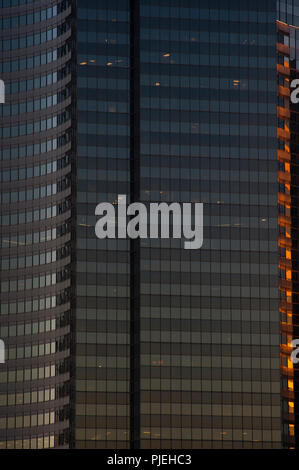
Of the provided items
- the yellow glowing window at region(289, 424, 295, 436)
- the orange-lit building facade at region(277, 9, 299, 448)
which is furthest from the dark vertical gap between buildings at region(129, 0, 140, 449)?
the yellow glowing window at region(289, 424, 295, 436)

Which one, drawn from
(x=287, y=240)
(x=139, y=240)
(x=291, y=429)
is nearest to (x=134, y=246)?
(x=139, y=240)

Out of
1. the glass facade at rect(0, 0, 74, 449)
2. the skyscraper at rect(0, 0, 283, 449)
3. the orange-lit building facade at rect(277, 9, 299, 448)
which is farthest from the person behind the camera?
the orange-lit building facade at rect(277, 9, 299, 448)

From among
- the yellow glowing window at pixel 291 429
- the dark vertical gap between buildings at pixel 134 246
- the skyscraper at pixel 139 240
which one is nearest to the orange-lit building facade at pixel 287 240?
the yellow glowing window at pixel 291 429

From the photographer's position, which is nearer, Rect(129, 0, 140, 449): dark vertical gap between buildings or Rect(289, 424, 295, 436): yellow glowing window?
Rect(129, 0, 140, 449): dark vertical gap between buildings

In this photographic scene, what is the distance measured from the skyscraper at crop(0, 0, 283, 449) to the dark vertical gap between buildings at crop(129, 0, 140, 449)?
29cm

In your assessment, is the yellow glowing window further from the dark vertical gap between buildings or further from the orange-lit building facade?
the dark vertical gap between buildings

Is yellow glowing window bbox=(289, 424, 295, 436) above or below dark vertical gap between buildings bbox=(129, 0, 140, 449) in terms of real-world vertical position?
below

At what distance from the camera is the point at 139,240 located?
179 m

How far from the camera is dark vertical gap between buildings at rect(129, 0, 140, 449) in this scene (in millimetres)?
174125

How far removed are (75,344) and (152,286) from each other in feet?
51.1

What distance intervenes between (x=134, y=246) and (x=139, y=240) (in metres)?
1.43

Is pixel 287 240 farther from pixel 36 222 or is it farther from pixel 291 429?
pixel 36 222

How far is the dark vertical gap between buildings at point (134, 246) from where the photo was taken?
571 feet

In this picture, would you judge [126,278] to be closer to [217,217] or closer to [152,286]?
[152,286]
